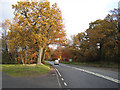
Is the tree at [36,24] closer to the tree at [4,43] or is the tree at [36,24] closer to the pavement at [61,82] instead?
the pavement at [61,82]

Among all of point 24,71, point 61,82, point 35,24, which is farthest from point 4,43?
point 61,82

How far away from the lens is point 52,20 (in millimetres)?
23453

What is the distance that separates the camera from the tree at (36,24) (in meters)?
21.6

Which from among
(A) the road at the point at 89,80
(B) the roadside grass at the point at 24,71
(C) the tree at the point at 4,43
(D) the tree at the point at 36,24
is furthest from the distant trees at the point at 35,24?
(C) the tree at the point at 4,43

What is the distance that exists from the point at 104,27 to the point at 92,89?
27.4 metres

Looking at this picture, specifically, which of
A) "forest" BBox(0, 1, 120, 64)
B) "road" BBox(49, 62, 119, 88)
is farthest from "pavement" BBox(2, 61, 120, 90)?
"forest" BBox(0, 1, 120, 64)

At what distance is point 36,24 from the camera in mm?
22906

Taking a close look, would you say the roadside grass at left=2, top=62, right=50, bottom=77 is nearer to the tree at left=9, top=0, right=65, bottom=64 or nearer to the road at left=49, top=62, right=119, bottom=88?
the road at left=49, top=62, right=119, bottom=88

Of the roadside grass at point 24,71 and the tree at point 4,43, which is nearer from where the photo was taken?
the roadside grass at point 24,71

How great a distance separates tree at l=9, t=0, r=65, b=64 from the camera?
21641 millimetres

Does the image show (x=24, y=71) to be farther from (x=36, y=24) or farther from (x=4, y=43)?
(x=4, y=43)

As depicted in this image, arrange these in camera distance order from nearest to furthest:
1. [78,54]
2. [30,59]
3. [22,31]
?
[22,31] → [30,59] → [78,54]

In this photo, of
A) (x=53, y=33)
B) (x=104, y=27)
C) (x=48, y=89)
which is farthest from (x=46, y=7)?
(x=48, y=89)

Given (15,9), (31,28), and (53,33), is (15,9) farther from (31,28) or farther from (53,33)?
(53,33)
